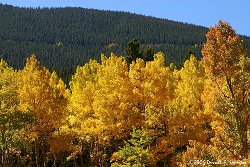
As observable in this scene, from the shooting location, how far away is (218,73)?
1991cm

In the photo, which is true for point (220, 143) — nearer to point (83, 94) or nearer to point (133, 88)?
point (133, 88)

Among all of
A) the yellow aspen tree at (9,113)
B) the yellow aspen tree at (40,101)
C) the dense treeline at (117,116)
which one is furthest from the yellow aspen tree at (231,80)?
the yellow aspen tree at (40,101)

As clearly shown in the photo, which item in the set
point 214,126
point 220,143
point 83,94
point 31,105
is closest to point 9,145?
point 31,105

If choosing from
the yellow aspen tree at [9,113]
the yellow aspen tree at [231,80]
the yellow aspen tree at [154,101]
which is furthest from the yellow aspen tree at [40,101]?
the yellow aspen tree at [231,80]

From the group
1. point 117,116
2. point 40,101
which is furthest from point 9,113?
point 117,116

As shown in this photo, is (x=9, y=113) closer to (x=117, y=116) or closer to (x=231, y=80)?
(x=117, y=116)

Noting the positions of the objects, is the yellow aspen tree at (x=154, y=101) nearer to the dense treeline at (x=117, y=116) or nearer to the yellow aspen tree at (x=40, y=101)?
the dense treeline at (x=117, y=116)

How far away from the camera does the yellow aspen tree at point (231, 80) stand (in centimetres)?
1966

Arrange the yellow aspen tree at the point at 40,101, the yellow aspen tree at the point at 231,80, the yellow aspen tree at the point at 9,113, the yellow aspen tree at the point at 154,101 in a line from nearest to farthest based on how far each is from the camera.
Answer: the yellow aspen tree at the point at 231,80 → the yellow aspen tree at the point at 9,113 → the yellow aspen tree at the point at 154,101 → the yellow aspen tree at the point at 40,101

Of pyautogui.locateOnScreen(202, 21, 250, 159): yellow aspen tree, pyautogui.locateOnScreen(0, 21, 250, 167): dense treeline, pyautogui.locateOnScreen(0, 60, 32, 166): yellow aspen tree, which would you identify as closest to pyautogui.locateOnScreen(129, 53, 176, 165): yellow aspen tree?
pyautogui.locateOnScreen(0, 21, 250, 167): dense treeline

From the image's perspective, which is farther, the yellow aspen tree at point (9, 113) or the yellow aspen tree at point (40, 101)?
the yellow aspen tree at point (40, 101)

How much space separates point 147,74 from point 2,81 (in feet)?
38.8

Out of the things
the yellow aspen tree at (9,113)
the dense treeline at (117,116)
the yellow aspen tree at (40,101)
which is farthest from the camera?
the yellow aspen tree at (40,101)

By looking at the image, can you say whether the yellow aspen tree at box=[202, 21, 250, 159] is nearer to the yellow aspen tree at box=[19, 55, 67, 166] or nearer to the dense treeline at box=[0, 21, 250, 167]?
the dense treeline at box=[0, 21, 250, 167]
